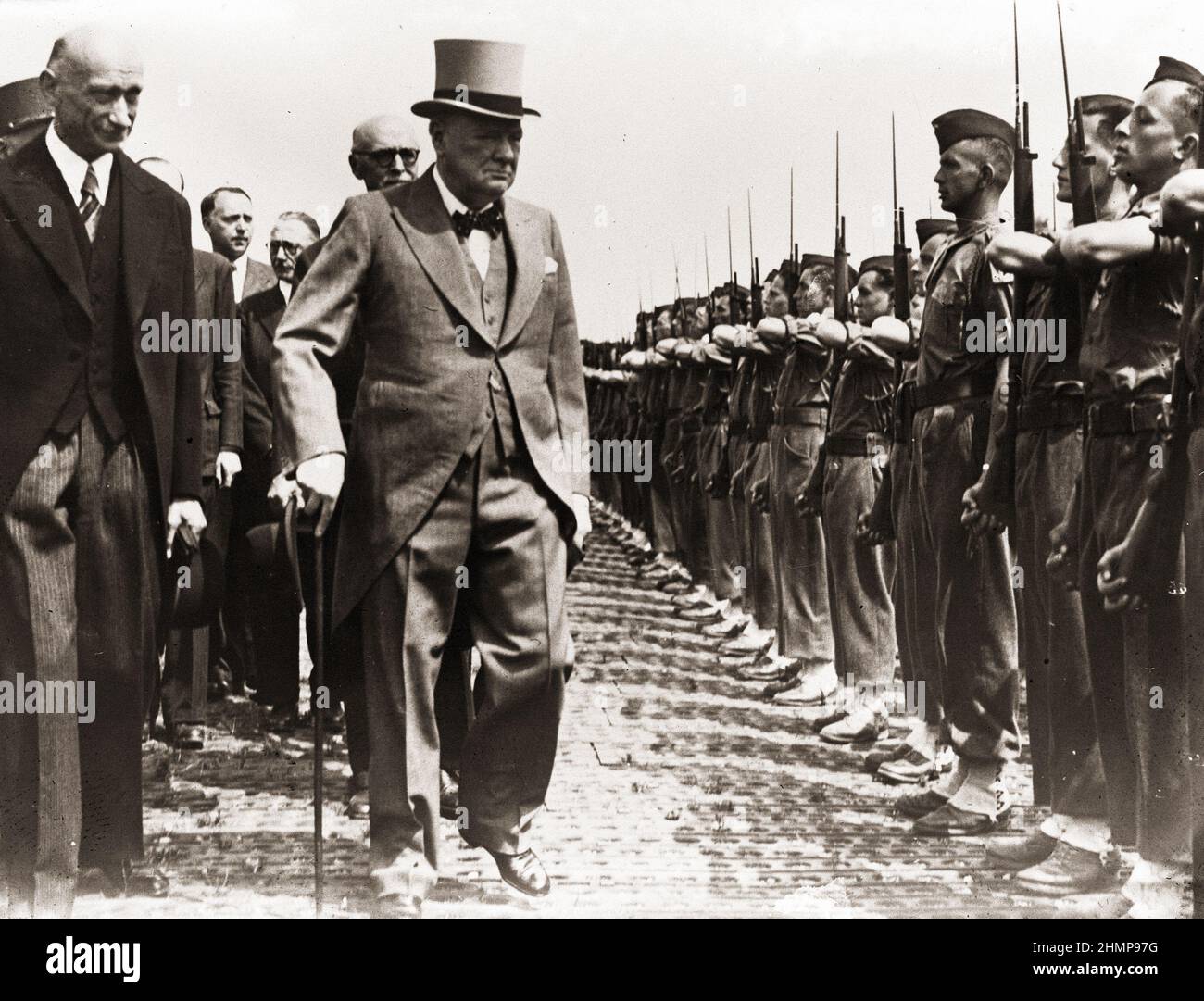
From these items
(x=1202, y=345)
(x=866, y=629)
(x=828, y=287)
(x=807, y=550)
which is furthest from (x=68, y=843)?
(x=828, y=287)

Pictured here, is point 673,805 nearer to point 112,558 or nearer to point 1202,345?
point 112,558

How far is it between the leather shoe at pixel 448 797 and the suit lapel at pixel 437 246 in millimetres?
1965

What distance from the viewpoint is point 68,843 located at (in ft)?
19.2

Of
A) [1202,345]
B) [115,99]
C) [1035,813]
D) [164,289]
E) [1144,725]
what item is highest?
[115,99]

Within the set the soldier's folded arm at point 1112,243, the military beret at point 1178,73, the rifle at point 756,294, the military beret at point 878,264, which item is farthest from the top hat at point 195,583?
the rifle at point 756,294

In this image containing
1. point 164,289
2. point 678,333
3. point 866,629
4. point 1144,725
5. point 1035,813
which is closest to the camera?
point 1144,725

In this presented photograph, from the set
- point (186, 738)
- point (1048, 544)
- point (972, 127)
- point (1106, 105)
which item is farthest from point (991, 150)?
point (186, 738)

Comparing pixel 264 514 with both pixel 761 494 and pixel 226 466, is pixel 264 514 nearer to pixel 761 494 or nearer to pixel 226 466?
pixel 226 466

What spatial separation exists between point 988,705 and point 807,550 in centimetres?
344

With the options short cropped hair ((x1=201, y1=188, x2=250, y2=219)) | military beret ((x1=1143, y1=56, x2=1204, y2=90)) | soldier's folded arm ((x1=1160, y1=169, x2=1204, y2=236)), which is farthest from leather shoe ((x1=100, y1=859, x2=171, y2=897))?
military beret ((x1=1143, y1=56, x2=1204, y2=90))

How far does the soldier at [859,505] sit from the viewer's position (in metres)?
9.30

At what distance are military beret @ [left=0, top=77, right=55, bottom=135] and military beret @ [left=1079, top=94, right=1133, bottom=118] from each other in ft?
12.0

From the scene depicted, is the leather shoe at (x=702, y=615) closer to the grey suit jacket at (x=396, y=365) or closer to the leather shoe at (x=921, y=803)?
the leather shoe at (x=921, y=803)

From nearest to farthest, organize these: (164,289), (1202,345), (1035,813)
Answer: (1202,345) → (164,289) → (1035,813)
